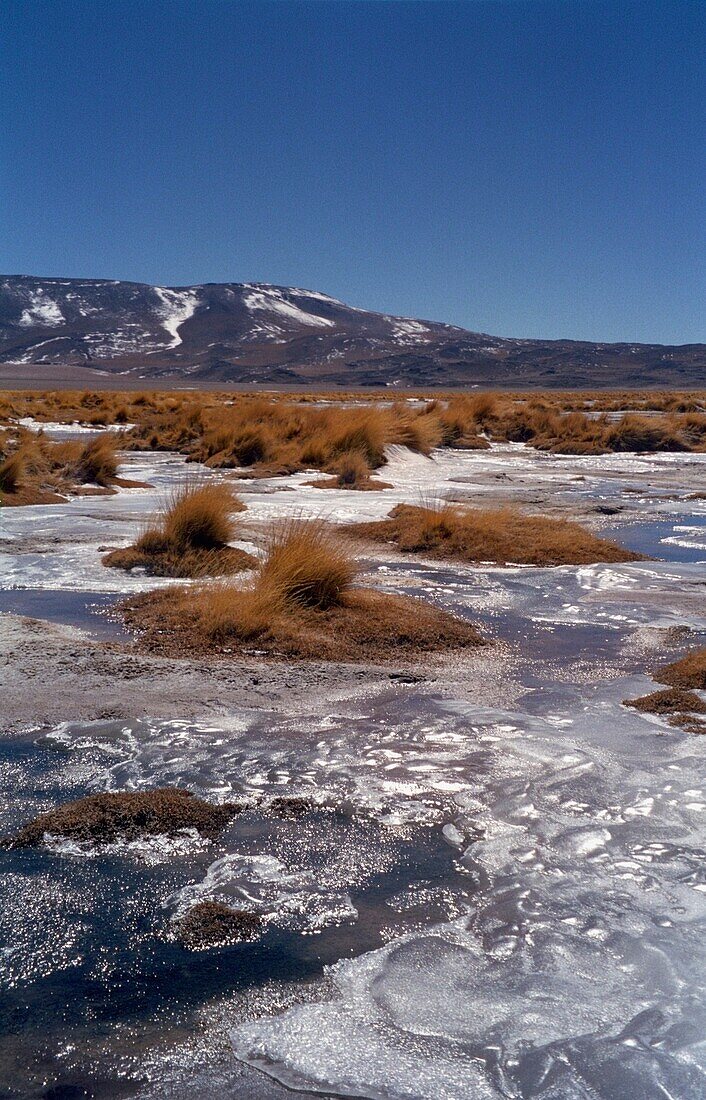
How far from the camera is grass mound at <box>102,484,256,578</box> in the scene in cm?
844

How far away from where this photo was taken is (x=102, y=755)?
4.37 metres

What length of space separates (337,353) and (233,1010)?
183 metres

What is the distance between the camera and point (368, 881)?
3.40 m

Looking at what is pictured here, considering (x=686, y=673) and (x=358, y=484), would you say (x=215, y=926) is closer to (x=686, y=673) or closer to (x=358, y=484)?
(x=686, y=673)

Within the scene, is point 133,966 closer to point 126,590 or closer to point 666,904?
point 666,904

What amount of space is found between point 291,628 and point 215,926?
3.51m

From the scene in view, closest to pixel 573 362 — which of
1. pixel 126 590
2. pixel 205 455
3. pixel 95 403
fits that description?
pixel 95 403

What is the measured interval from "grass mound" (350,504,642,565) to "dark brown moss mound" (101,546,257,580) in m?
2.00

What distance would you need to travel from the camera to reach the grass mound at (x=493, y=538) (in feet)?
30.9

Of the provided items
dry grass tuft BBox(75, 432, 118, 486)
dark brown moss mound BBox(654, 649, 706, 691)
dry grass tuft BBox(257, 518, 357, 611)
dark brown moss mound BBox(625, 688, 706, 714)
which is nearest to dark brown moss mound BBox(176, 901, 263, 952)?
dark brown moss mound BBox(625, 688, 706, 714)

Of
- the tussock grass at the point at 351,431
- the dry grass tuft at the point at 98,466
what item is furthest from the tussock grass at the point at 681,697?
the tussock grass at the point at 351,431

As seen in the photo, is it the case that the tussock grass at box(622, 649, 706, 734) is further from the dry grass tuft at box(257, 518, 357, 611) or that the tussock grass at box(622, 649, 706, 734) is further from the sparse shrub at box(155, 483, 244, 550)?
the sparse shrub at box(155, 483, 244, 550)

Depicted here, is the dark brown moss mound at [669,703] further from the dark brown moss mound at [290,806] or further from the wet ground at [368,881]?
the dark brown moss mound at [290,806]

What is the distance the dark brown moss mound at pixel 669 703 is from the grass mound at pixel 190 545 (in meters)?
4.12
